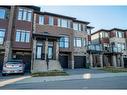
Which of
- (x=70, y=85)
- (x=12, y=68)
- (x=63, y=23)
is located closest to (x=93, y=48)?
(x=63, y=23)

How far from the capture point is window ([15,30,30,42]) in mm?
18406

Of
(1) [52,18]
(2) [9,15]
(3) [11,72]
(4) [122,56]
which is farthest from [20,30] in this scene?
(4) [122,56]

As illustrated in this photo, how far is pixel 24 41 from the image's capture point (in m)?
18.6

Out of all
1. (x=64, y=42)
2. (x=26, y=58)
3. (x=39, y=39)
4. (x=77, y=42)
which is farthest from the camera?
(x=77, y=42)

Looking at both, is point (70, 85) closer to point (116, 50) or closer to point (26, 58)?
point (26, 58)

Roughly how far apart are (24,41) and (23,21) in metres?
2.76

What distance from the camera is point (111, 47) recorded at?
84.6 feet

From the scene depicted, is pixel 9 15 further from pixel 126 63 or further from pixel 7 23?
pixel 126 63

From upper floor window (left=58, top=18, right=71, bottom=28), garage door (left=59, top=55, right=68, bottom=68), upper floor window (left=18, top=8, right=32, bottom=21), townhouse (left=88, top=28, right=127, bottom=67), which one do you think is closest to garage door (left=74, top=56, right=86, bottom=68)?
garage door (left=59, top=55, right=68, bottom=68)

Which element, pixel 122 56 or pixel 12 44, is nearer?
pixel 12 44

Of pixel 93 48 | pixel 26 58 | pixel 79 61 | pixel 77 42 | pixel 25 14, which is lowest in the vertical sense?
pixel 79 61

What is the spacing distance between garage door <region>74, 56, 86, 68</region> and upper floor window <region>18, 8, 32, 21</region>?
9367 mm

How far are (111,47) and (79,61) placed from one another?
739 cm

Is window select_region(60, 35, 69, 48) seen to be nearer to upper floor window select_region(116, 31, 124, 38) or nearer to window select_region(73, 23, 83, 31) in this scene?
window select_region(73, 23, 83, 31)
